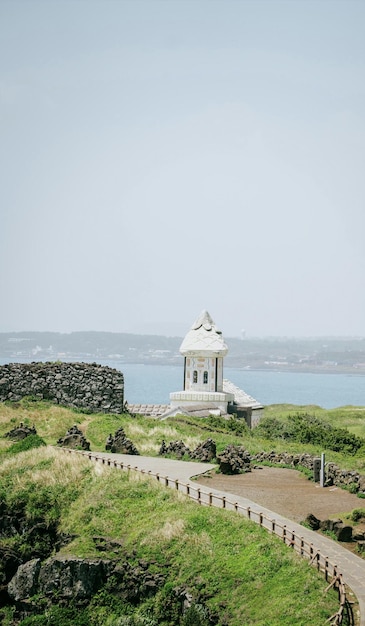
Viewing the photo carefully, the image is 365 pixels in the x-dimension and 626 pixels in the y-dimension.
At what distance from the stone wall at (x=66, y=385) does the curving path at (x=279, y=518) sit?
11.5 metres

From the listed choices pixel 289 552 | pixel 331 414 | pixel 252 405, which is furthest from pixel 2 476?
pixel 331 414

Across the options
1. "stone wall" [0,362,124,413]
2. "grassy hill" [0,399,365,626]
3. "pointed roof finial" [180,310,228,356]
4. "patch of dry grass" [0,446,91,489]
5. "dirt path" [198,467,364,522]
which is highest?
"pointed roof finial" [180,310,228,356]

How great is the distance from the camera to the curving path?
2472cm

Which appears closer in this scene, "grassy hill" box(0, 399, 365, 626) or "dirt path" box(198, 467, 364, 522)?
"grassy hill" box(0, 399, 365, 626)

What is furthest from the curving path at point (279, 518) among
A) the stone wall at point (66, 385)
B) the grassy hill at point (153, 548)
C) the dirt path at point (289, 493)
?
the stone wall at point (66, 385)

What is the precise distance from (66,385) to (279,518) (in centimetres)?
2540

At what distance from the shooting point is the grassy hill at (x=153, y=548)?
24250 millimetres

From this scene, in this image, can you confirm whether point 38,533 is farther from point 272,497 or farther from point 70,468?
point 272,497

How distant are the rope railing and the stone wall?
1481 cm

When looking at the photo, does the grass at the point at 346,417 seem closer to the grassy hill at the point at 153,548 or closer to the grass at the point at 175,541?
the grass at the point at 175,541

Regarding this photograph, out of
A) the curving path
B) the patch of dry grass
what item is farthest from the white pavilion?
the patch of dry grass

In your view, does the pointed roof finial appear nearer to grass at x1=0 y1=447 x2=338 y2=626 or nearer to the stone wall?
the stone wall

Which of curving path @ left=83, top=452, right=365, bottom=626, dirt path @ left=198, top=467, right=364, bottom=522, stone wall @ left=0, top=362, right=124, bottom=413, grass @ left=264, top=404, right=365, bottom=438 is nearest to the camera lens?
curving path @ left=83, top=452, right=365, bottom=626

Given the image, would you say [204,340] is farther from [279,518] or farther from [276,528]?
[276,528]
